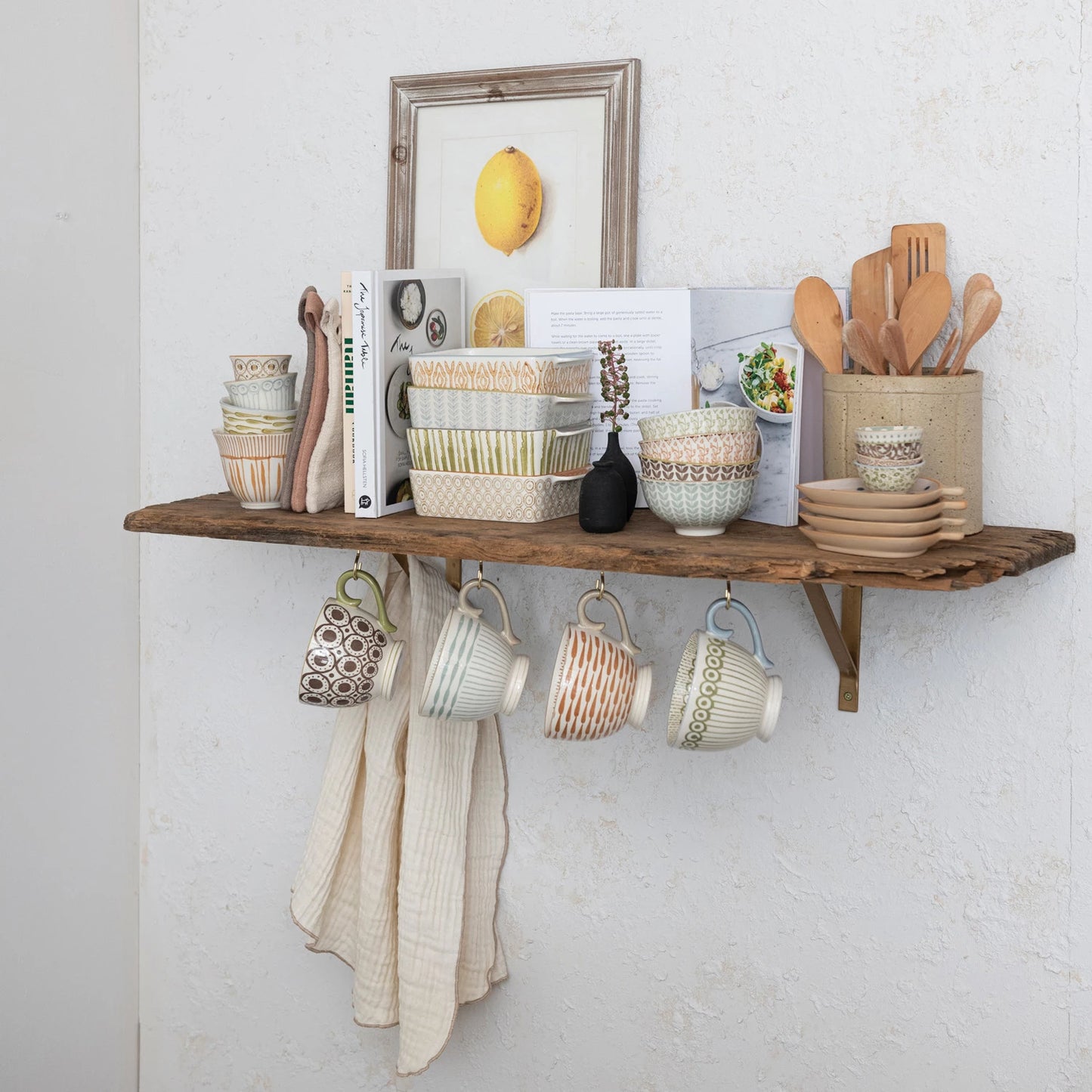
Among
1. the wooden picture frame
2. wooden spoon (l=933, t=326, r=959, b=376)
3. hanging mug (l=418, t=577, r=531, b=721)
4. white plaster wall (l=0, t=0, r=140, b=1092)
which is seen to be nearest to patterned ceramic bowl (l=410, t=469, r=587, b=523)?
hanging mug (l=418, t=577, r=531, b=721)

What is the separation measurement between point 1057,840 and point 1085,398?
1.35 ft

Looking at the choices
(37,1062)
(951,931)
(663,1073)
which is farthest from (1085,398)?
(37,1062)

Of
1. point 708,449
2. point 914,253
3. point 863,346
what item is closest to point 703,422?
point 708,449

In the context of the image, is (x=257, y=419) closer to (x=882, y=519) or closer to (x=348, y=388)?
(x=348, y=388)

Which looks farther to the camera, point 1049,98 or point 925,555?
point 1049,98

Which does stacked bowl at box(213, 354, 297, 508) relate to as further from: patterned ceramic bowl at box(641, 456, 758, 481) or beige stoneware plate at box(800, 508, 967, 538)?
beige stoneware plate at box(800, 508, 967, 538)

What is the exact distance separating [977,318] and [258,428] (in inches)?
27.1

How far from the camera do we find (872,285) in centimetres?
107

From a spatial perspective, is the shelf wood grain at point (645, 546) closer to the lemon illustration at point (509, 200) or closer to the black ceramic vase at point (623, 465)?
the black ceramic vase at point (623, 465)

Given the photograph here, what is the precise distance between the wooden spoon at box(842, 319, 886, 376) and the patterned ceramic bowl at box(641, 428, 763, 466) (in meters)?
0.12

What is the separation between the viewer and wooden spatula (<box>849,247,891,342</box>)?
1067mm

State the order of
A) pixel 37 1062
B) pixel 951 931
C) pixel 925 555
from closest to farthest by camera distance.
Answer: pixel 925 555 → pixel 951 931 → pixel 37 1062

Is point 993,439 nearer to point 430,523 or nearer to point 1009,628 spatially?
point 1009,628

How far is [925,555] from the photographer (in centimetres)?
92
